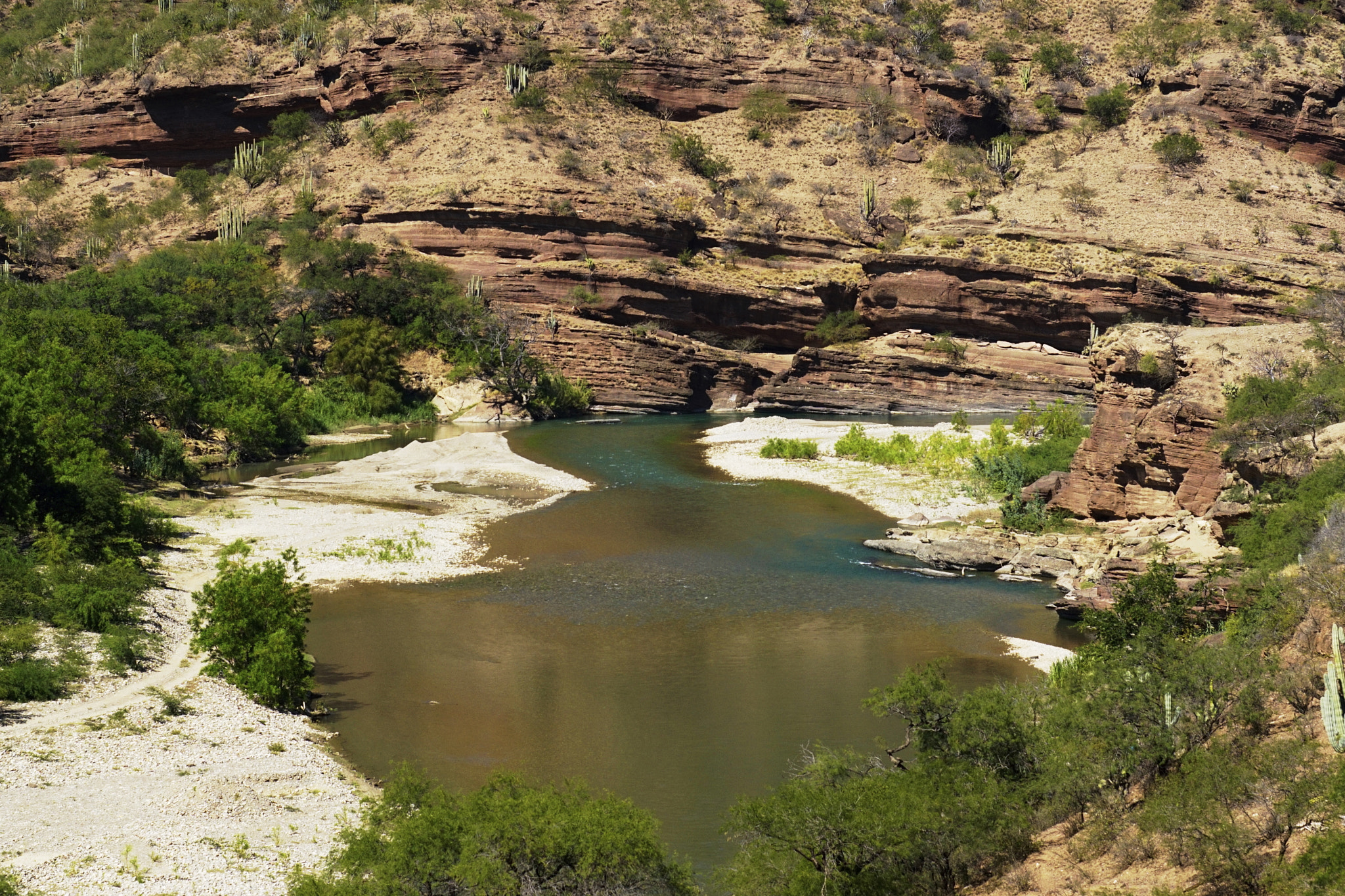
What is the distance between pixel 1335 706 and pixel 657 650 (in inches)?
521

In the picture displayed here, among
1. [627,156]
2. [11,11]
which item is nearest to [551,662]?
[627,156]

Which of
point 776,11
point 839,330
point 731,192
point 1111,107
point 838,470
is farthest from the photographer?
point 776,11

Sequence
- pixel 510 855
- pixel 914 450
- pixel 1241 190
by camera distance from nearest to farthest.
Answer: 1. pixel 510 855
2. pixel 914 450
3. pixel 1241 190

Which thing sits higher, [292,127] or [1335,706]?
[292,127]

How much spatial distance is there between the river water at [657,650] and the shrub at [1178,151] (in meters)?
61.2

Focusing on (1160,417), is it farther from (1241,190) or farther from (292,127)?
(292,127)

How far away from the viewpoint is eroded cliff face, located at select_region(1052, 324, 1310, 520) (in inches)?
1084

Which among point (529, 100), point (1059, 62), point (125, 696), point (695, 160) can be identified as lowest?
point (125, 696)

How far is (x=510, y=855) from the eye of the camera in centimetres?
986

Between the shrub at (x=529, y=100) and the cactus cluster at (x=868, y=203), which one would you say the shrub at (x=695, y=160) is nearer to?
the shrub at (x=529, y=100)

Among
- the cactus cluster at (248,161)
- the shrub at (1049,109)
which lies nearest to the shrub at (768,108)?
the shrub at (1049,109)

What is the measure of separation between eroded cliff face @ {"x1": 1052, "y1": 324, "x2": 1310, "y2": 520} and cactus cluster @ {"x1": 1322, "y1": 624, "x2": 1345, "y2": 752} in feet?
55.2

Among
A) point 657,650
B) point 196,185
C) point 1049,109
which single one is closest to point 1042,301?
point 1049,109

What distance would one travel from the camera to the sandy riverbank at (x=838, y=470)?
3616 centimetres
